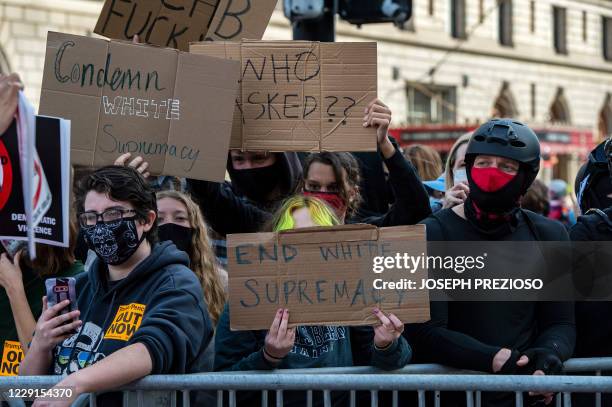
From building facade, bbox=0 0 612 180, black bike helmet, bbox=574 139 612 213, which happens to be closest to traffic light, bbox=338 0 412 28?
black bike helmet, bbox=574 139 612 213

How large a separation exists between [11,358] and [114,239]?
902 mm

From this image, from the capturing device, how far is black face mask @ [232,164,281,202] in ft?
17.6

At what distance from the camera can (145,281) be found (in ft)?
12.7

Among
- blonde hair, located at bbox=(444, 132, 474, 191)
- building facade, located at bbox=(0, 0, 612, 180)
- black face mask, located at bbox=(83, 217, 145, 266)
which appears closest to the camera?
black face mask, located at bbox=(83, 217, 145, 266)

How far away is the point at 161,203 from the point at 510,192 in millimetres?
1536

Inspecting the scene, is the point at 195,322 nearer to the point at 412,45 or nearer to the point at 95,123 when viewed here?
the point at 95,123

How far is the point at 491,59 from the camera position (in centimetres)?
4069

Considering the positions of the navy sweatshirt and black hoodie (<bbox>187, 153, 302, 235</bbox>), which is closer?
the navy sweatshirt

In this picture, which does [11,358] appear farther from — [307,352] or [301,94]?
[301,94]

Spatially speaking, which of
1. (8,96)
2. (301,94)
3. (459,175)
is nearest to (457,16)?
(459,175)

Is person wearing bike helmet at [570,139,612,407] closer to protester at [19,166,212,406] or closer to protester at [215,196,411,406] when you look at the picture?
protester at [215,196,411,406]

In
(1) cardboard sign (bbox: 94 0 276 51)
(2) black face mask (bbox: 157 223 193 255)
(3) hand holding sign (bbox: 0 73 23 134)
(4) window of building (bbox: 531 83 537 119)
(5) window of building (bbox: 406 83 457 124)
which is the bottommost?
(2) black face mask (bbox: 157 223 193 255)

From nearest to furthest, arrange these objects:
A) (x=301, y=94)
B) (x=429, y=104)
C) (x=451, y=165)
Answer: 1. (x=301, y=94)
2. (x=451, y=165)
3. (x=429, y=104)

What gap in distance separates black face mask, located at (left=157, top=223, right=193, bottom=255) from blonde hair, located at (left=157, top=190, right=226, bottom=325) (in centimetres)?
2
